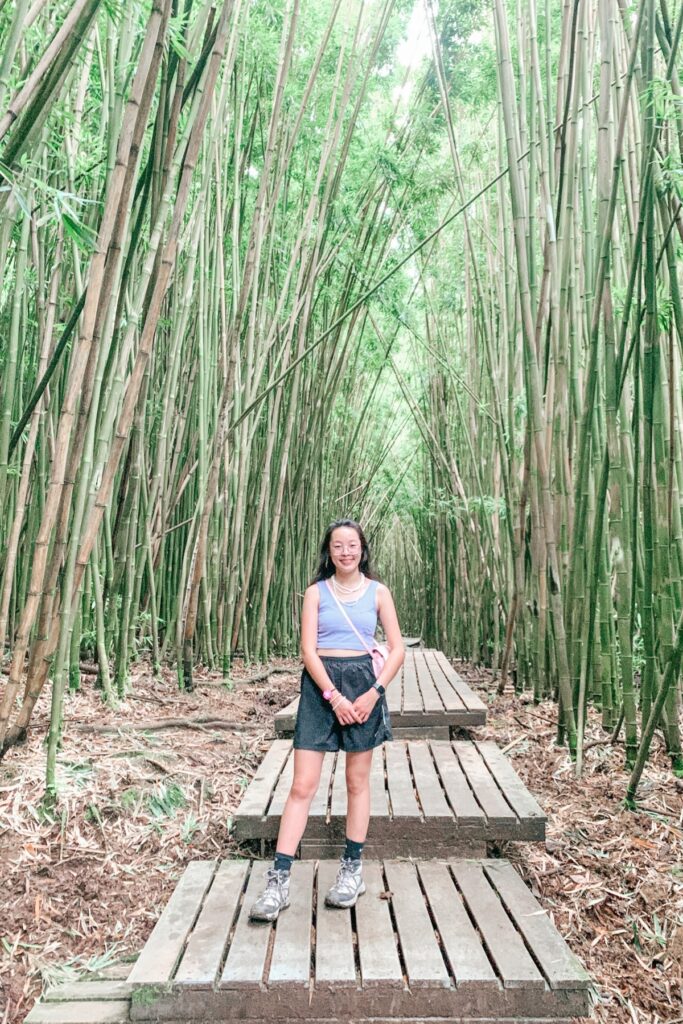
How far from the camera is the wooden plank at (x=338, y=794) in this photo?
1606 mm

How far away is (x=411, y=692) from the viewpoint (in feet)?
8.45

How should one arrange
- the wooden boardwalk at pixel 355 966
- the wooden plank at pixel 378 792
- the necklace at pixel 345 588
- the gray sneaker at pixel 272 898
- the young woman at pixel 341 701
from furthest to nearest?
the wooden plank at pixel 378 792 < the necklace at pixel 345 588 < the young woman at pixel 341 701 < the gray sneaker at pixel 272 898 < the wooden boardwalk at pixel 355 966

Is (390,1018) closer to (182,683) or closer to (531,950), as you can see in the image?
(531,950)

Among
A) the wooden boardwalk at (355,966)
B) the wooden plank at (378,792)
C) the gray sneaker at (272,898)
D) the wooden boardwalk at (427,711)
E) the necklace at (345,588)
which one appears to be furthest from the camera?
the wooden boardwalk at (427,711)

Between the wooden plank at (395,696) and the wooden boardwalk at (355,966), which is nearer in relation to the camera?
the wooden boardwalk at (355,966)

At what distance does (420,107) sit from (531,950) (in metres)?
3.72

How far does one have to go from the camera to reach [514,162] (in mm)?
2127

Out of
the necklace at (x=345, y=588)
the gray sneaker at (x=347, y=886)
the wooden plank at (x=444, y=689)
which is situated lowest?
→ the gray sneaker at (x=347, y=886)

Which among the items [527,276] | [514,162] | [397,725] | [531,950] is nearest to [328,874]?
[531,950]

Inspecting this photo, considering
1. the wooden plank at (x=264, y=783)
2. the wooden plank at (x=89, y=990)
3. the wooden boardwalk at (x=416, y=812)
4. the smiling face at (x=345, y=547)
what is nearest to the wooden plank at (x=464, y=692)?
the wooden boardwalk at (x=416, y=812)

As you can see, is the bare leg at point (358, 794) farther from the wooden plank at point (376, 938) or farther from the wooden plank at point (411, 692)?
the wooden plank at point (411, 692)

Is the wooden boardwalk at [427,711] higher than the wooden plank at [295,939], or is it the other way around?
the wooden boardwalk at [427,711]

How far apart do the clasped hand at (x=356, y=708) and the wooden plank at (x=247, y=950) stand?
12.9 inches

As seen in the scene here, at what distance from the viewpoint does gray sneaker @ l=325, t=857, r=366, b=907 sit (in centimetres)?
133
